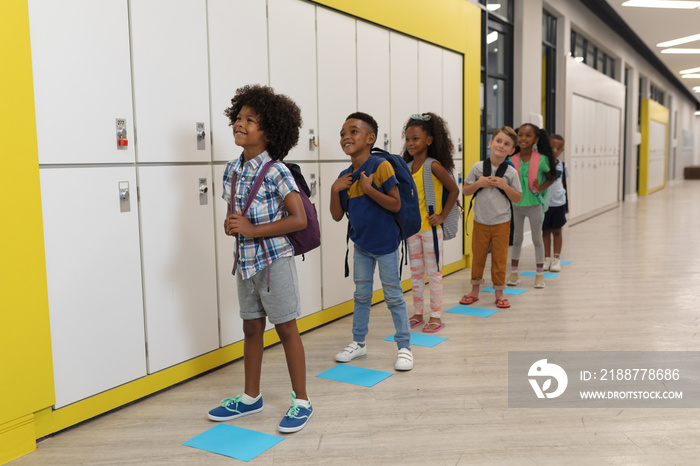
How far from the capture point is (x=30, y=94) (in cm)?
222

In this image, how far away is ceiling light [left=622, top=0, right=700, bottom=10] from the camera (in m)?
9.45

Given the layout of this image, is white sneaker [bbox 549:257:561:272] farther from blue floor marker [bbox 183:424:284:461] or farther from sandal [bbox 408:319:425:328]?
blue floor marker [bbox 183:424:284:461]

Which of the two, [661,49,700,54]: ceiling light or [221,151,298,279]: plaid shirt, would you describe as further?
[661,49,700,54]: ceiling light

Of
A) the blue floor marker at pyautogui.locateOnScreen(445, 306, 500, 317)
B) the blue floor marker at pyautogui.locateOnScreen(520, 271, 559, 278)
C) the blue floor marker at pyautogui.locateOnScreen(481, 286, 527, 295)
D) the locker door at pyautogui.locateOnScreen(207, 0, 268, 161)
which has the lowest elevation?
the blue floor marker at pyautogui.locateOnScreen(445, 306, 500, 317)

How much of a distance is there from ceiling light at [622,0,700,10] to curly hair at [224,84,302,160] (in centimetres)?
909

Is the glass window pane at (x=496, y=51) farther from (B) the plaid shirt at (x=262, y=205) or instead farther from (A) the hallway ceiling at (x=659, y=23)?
(B) the plaid shirt at (x=262, y=205)

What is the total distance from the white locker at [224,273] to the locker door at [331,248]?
0.86 metres

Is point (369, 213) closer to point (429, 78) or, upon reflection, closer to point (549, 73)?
point (429, 78)

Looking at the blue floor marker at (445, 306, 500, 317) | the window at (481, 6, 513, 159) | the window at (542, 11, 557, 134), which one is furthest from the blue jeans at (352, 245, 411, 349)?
the window at (542, 11, 557, 134)

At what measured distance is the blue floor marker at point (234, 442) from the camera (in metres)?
2.22

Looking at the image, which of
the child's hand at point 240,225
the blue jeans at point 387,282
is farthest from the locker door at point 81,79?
the blue jeans at point 387,282

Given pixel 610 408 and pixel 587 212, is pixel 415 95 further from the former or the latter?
pixel 587 212

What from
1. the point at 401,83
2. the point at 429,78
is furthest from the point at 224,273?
the point at 429,78

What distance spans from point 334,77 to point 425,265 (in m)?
1.42
